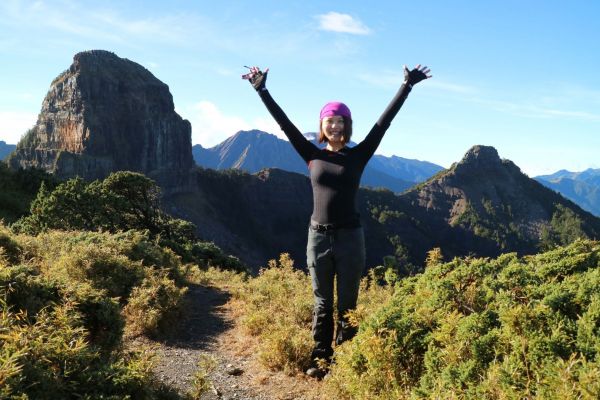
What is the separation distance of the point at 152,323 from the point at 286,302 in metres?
2.02

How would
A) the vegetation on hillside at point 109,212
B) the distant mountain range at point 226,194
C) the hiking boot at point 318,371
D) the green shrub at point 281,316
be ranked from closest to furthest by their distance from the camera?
the hiking boot at point 318,371 < the green shrub at point 281,316 < the vegetation on hillside at point 109,212 < the distant mountain range at point 226,194

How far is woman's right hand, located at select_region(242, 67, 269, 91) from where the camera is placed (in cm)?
470

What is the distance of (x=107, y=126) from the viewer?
10531 centimetres

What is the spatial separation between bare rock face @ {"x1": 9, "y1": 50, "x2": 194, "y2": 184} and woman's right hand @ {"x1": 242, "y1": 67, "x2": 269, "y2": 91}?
97.1m

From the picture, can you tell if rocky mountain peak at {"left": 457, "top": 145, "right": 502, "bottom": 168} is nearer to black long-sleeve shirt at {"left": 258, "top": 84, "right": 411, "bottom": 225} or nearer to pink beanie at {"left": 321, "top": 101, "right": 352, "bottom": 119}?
black long-sleeve shirt at {"left": 258, "top": 84, "right": 411, "bottom": 225}

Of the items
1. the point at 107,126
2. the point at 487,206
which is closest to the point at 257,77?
the point at 107,126

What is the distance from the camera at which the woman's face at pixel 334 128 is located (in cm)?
449

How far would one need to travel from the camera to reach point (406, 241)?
11456 cm

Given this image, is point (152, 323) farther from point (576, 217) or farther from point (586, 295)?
point (576, 217)

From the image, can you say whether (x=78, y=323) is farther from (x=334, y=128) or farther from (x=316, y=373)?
(x=334, y=128)

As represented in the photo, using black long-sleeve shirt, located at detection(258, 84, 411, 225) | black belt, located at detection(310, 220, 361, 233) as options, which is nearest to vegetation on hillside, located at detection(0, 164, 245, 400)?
black belt, located at detection(310, 220, 361, 233)

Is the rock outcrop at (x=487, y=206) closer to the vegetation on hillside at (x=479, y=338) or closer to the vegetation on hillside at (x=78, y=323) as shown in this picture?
the vegetation on hillside at (x=78, y=323)

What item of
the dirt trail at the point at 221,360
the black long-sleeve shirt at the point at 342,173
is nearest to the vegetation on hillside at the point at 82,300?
the dirt trail at the point at 221,360

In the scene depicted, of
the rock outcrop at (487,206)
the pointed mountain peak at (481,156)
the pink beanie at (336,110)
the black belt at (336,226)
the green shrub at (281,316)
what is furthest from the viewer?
the pointed mountain peak at (481,156)
